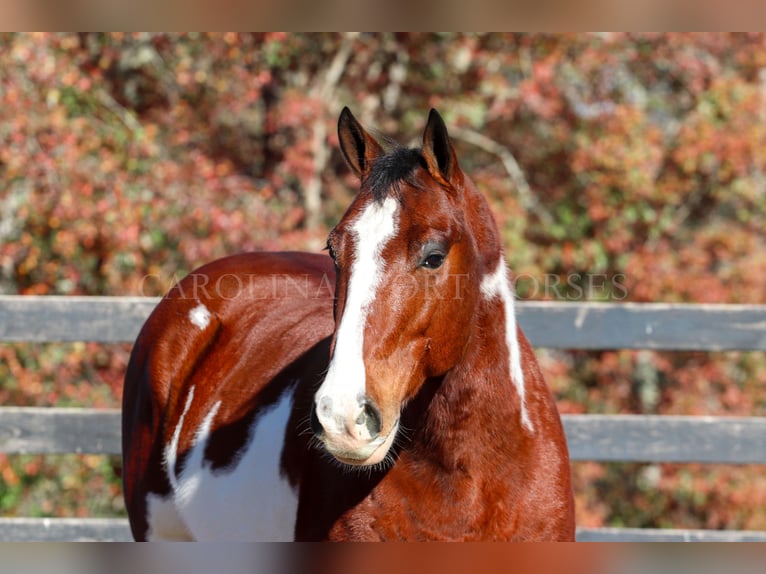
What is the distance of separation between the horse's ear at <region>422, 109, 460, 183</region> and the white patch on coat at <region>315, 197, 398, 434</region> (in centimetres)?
18

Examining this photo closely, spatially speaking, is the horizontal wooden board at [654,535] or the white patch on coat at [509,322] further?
the horizontal wooden board at [654,535]

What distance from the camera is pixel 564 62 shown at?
6848mm

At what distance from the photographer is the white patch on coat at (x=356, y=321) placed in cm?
186

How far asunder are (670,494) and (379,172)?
5.49m

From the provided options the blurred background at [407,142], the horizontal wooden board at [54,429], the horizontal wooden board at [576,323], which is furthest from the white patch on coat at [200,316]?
the blurred background at [407,142]

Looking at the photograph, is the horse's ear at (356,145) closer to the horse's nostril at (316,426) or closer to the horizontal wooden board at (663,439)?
the horse's nostril at (316,426)

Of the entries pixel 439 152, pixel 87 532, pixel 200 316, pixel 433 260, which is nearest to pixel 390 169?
pixel 439 152

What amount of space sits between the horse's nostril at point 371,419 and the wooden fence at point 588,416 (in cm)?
235

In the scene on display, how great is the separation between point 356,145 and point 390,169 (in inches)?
12.3

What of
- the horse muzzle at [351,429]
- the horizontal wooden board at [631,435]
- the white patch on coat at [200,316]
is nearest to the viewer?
the horse muzzle at [351,429]

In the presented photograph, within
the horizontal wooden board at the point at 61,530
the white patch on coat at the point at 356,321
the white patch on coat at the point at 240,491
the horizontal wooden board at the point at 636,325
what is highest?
the horizontal wooden board at the point at 636,325

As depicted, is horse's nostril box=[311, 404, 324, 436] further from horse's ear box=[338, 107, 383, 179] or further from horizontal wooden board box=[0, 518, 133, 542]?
horizontal wooden board box=[0, 518, 133, 542]
